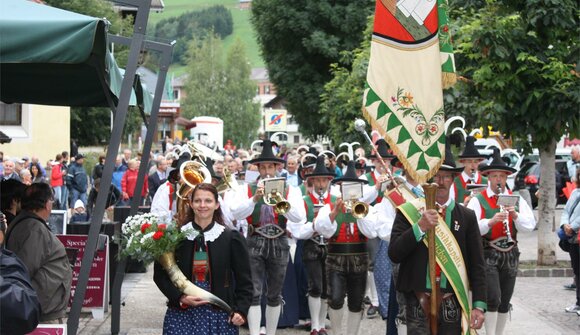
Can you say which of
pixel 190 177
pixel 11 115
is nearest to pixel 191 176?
pixel 190 177

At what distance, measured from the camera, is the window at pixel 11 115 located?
33.7 metres

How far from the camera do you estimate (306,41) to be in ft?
145

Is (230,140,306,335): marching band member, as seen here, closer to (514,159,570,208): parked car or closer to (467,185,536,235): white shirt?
(467,185,536,235): white shirt

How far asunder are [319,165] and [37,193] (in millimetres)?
4853

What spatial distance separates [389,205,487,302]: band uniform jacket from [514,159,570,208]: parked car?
20.7 metres

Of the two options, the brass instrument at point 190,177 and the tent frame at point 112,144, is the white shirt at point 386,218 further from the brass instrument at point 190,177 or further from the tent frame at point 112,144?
the tent frame at point 112,144

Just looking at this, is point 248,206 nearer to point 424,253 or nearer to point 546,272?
point 424,253

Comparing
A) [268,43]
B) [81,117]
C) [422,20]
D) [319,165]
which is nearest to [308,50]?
[268,43]

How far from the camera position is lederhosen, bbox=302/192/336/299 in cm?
1184

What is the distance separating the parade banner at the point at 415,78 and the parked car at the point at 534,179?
68.1 ft

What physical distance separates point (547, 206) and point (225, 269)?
1197 cm

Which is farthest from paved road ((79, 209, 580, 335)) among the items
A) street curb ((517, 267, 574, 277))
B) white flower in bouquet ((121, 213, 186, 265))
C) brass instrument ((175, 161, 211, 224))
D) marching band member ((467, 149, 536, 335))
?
white flower in bouquet ((121, 213, 186, 265))

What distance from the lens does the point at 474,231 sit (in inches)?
315

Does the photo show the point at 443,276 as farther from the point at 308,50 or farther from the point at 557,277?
the point at 308,50
